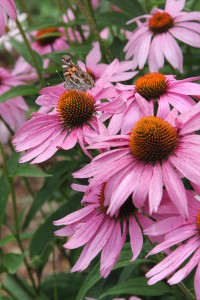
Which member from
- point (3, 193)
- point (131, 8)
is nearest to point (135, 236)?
point (3, 193)

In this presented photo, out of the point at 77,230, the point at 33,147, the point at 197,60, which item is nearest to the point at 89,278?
the point at 77,230

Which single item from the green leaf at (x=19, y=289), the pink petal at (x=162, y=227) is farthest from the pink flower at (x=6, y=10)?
the green leaf at (x=19, y=289)

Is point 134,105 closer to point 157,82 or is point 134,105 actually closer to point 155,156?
point 157,82

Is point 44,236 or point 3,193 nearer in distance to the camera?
point 3,193

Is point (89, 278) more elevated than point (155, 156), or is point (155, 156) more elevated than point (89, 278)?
point (155, 156)

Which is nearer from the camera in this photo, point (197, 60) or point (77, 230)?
point (77, 230)

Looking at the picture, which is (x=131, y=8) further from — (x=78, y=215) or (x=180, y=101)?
(x=78, y=215)
